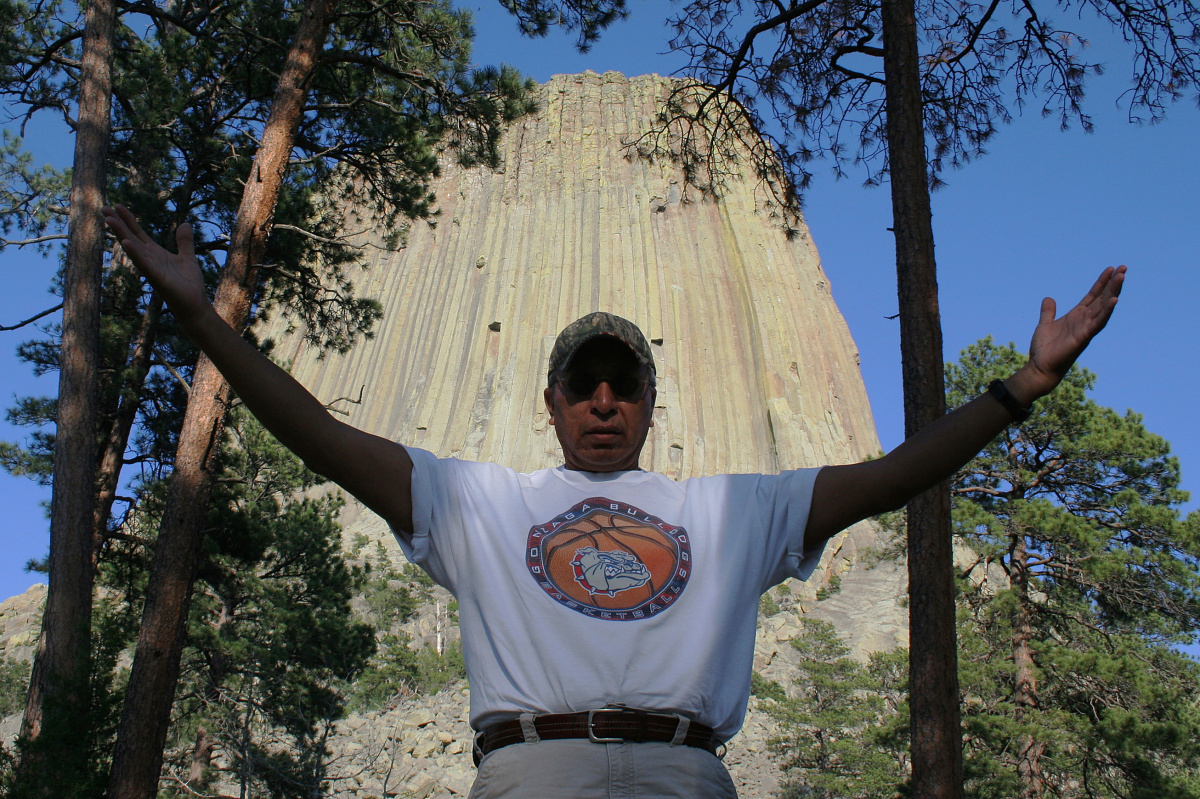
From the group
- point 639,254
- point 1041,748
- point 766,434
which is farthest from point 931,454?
point 639,254

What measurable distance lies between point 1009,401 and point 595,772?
1.01m

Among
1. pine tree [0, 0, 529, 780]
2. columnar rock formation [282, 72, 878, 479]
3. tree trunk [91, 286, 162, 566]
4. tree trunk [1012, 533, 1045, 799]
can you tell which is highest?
columnar rock formation [282, 72, 878, 479]

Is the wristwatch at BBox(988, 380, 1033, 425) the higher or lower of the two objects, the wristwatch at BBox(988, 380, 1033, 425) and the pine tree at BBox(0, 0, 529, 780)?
the lower

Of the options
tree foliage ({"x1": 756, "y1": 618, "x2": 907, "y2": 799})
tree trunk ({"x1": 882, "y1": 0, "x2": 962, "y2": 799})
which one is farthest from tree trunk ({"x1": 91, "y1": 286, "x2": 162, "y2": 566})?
tree foliage ({"x1": 756, "y1": 618, "x2": 907, "y2": 799})

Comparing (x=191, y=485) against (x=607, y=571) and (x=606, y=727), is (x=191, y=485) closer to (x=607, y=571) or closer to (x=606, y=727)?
(x=607, y=571)

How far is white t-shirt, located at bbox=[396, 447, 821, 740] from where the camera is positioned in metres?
1.56

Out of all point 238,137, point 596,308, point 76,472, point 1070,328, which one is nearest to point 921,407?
point 1070,328

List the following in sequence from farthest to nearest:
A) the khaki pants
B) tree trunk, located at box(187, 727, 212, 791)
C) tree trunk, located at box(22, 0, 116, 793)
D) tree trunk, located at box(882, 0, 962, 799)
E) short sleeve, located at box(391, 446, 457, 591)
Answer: tree trunk, located at box(187, 727, 212, 791) < tree trunk, located at box(22, 0, 116, 793) < tree trunk, located at box(882, 0, 962, 799) < short sleeve, located at box(391, 446, 457, 591) < the khaki pants

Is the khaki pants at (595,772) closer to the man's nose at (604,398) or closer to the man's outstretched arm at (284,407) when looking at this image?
the man's outstretched arm at (284,407)

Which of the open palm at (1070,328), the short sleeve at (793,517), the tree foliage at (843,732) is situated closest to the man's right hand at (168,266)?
the short sleeve at (793,517)

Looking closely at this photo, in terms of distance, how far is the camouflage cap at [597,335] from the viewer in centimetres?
195

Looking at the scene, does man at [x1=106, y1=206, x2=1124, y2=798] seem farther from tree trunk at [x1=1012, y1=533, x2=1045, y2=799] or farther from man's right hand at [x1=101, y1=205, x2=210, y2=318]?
tree trunk at [x1=1012, y1=533, x2=1045, y2=799]

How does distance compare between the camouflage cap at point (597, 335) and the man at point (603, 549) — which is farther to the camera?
the camouflage cap at point (597, 335)

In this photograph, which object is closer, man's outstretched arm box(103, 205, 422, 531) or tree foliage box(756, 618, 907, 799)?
man's outstretched arm box(103, 205, 422, 531)
